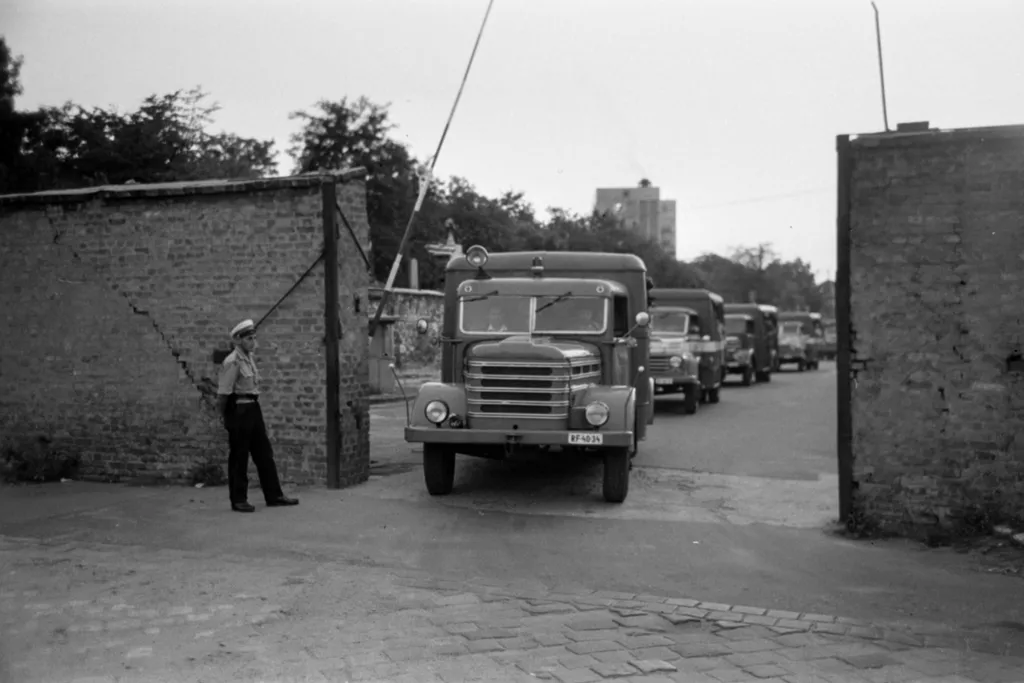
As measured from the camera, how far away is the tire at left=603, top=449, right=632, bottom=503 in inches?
400

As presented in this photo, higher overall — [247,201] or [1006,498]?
[247,201]

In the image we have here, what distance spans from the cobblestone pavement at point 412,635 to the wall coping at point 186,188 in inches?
178

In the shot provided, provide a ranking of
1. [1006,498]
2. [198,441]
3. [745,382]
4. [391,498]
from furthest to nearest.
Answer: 1. [745,382]
2. [198,441]
3. [391,498]
4. [1006,498]

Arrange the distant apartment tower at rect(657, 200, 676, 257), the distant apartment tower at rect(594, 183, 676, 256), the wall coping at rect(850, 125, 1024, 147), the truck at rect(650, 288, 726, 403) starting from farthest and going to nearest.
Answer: the distant apartment tower at rect(657, 200, 676, 257), the distant apartment tower at rect(594, 183, 676, 256), the truck at rect(650, 288, 726, 403), the wall coping at rect(850, 125, 1024, 147)

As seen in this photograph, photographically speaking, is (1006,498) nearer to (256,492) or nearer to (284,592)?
(284,592)

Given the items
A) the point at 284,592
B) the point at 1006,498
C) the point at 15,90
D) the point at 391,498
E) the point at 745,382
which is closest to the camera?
the point at 284,592

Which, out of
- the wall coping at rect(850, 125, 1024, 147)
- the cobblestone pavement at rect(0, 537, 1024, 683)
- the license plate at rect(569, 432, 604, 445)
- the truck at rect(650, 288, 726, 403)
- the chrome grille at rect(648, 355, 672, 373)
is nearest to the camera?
the cobblestone pavement at rect(0, 537, 1024, 683)

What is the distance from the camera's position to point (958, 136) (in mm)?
8680

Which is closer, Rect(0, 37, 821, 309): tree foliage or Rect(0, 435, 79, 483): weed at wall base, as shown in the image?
Rect(0, 435, 79, 483): weed at wall base

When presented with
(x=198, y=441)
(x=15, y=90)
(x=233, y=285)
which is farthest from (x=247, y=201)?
(x=15, y=90)

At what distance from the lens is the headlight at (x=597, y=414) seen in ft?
32.7

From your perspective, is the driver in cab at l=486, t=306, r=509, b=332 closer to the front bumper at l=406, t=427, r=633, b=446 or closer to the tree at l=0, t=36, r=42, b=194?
the front bumper at l=406, t=427, r=633, b=446

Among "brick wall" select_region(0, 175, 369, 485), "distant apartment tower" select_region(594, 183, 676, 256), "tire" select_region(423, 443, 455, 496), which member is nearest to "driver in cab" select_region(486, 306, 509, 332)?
"brick wall" select_region(0, 175, 369, 485)

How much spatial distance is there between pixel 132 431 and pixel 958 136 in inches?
340
